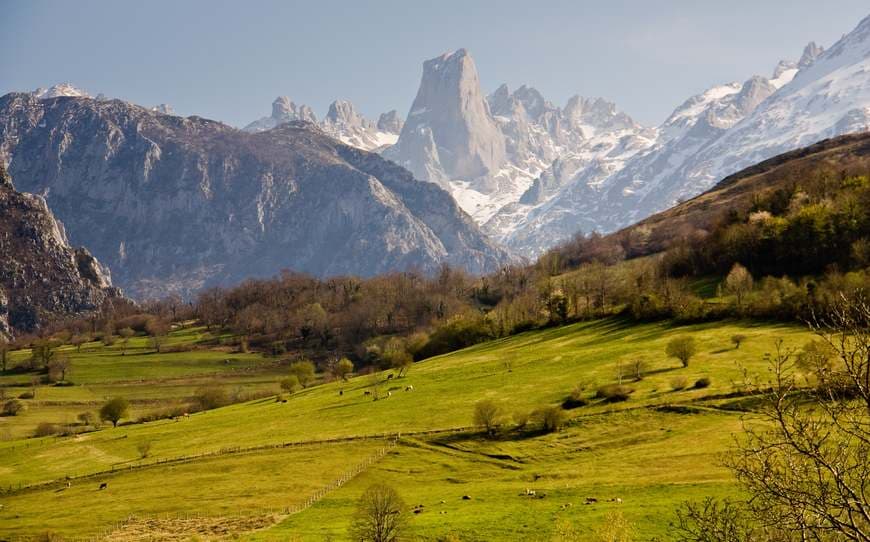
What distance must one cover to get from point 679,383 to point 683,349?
1083cm

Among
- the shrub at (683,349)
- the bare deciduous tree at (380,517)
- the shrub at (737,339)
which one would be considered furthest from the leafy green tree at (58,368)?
the shrub at (737,339)

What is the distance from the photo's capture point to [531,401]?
9156cm

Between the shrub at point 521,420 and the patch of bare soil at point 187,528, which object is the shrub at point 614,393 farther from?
the patch of bare soil at point 187,528

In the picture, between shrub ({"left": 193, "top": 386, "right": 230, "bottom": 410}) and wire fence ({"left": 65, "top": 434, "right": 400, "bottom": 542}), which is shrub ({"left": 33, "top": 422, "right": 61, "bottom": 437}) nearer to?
shrub ({"left": 193, "top": 386, "right": 230, "bottom": 410})

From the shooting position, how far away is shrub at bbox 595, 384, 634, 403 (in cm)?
8412

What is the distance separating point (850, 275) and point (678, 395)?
46.7 metres

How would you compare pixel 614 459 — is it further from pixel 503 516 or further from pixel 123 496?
pixel 123 496

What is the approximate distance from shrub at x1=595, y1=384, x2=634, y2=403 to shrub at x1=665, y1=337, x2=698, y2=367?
42.3 ft

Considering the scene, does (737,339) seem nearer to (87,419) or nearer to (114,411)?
(114,411)

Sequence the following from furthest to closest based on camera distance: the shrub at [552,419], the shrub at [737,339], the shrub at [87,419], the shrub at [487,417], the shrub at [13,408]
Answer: the shrub at [13,408], the shrub at [87,419], the shrub at [737,339], the shrub at [487,417], the shrub at [552,419]

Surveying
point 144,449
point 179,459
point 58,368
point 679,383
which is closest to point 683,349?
point 679,383

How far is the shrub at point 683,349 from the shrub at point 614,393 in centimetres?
1291

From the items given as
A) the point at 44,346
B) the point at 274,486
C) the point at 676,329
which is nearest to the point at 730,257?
the point at 676,329

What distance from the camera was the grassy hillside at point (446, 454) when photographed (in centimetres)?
5622
